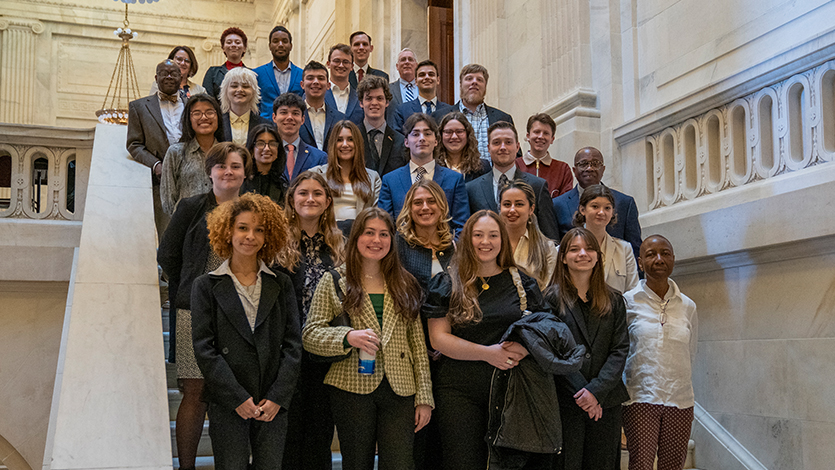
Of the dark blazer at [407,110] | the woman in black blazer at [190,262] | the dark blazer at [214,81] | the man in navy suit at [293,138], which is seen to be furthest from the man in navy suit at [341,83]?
the woman in black blazer at [190,262]

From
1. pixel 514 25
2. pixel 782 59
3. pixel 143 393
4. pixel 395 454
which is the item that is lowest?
pixel 395 454

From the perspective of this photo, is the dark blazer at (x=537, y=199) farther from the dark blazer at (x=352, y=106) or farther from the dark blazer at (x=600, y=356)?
the dark blazer at (x=352, y=106)

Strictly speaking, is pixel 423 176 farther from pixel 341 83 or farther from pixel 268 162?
pixel 341 83

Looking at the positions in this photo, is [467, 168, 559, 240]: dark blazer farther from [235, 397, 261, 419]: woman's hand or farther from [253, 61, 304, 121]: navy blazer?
[253, 61, 304, 121]: navy blazer

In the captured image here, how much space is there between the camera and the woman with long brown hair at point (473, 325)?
3600mm

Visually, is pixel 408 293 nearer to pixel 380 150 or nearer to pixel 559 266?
pixel 559 266

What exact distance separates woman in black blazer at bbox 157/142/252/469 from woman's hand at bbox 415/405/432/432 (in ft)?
3.17

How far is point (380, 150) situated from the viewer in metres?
5.63

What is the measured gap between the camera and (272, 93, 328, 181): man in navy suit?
17.1ft

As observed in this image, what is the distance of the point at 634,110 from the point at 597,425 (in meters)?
3.73

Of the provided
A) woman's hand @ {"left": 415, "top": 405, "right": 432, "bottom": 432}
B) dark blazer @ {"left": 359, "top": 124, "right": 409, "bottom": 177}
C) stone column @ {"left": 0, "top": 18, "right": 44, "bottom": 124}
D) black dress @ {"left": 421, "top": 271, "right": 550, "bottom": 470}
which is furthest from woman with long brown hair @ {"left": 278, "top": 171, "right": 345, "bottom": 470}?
stone column @ {"left": 0, "top": 18, "right": 44, "bottom": 124}

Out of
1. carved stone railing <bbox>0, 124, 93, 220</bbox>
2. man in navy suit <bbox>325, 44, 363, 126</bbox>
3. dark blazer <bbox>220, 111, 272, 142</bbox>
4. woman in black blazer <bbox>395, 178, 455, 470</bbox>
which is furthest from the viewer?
carved stone railing <bbox>0, 124, 93, 220</bbox>

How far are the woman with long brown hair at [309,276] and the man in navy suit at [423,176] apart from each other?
0.71 meters

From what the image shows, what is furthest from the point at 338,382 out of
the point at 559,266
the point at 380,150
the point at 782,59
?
the point at 782,59
